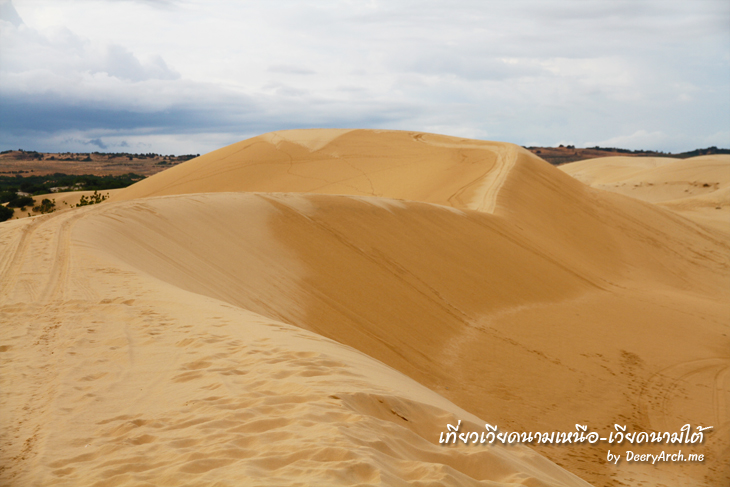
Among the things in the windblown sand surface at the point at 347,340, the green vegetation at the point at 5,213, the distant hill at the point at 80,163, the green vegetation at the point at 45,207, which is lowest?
the windblown sand surface at the point at 347,340

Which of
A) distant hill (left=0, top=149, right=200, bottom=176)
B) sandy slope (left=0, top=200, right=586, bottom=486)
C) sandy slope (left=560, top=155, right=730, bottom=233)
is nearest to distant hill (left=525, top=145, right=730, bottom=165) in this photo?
sandy slope (left=560, top=155, right=730, bottom=233)

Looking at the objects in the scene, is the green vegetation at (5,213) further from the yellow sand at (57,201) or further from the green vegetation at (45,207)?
the green vegetation at (45,207)

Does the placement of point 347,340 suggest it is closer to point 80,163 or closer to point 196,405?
point 196,405

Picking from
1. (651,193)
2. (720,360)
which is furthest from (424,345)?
(651,193)

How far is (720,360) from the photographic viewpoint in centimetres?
1091

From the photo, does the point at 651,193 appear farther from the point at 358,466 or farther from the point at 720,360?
the point at 358,466

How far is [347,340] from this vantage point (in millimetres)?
8961

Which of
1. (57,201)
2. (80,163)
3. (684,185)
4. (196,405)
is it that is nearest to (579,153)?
(684,185)

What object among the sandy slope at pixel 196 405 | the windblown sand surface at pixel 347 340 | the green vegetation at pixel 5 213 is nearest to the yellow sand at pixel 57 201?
the green vegetation at pixel 5 213

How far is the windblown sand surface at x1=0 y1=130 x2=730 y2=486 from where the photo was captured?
356cm

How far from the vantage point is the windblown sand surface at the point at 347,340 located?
3.56 m

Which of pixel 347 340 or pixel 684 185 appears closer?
pixel 347 340

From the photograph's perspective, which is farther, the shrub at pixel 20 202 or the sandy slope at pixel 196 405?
the shrub at pixel 20 202

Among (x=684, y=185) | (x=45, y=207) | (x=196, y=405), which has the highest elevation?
(x=684, y=185)
